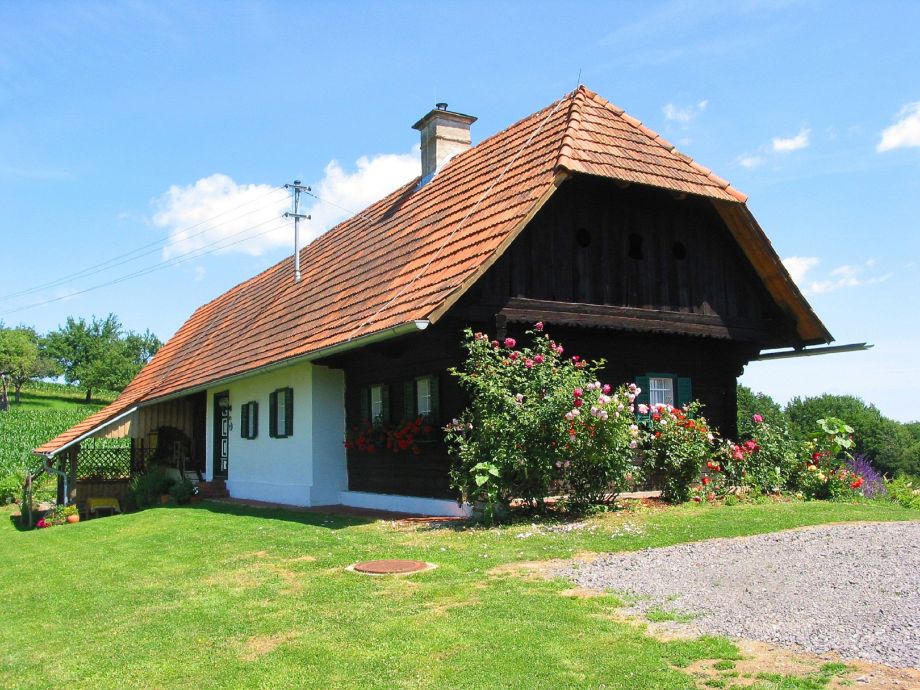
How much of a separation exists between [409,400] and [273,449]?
5.31 metres

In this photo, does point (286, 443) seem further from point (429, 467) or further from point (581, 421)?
point (581, 421)

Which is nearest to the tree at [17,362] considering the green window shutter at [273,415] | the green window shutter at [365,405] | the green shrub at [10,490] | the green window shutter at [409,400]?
the green shrub at [10,490]

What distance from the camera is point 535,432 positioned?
426 inches

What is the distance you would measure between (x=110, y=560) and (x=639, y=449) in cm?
770

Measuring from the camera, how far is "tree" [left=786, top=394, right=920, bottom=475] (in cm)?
4878

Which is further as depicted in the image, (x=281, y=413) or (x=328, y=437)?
(x=281, y=413)

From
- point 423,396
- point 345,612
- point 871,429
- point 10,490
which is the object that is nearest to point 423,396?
point 423,396

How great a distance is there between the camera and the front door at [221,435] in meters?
21.5

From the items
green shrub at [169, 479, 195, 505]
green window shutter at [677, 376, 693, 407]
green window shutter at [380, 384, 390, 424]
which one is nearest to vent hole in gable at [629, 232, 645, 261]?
green window shutter at [677, 376, 693, 407]

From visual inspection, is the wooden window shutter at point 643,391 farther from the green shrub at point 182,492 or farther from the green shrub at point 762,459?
the green shrub at point 182,492

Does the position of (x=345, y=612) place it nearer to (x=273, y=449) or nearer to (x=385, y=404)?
(x=385, y=404)

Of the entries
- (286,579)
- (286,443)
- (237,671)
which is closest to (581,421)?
(286,579)

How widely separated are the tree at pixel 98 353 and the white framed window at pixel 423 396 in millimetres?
71712

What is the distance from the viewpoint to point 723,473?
44.0 ft
